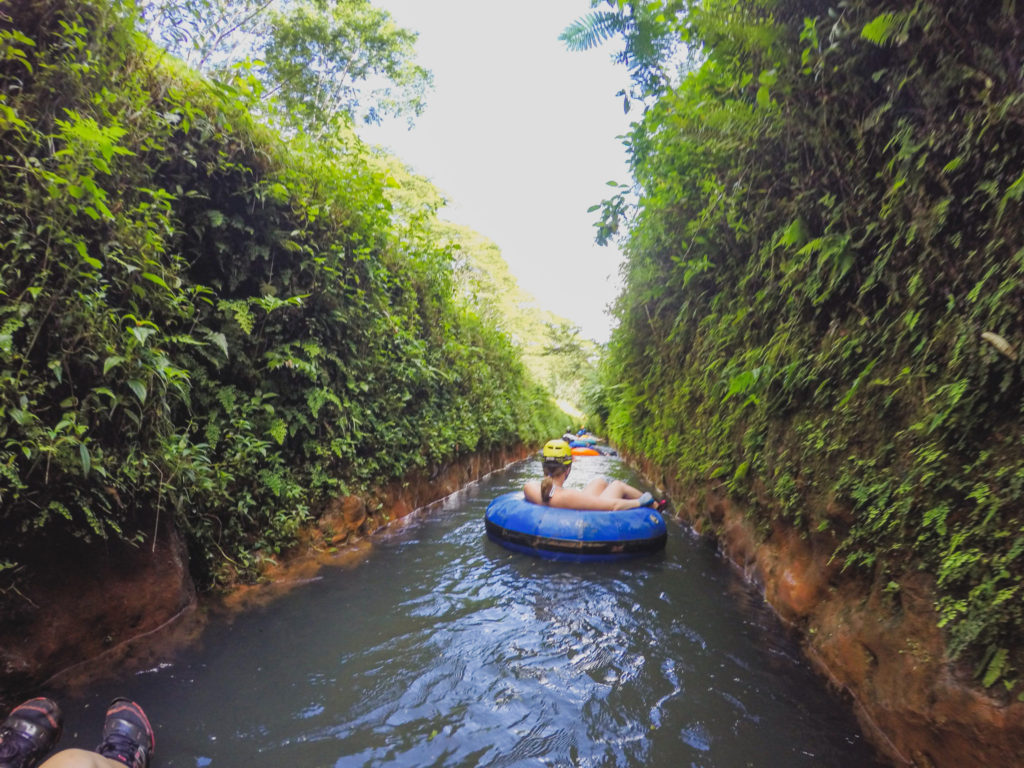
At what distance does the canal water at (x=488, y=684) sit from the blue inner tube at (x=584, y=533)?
1.79ft

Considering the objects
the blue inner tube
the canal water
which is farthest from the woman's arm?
the canal water

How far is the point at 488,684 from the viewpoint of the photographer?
3.07 metres

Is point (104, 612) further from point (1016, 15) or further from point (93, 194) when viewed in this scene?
point (1016, 15)

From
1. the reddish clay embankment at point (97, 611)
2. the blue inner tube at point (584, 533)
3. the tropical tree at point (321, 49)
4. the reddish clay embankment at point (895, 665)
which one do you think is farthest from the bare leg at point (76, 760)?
the tropical tree at point (321, 49)

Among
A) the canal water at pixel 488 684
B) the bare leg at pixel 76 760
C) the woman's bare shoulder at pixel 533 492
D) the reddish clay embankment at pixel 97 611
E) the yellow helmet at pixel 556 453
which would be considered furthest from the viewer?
the yellow helmet at pixel 556 453

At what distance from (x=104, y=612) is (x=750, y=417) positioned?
18.5ft

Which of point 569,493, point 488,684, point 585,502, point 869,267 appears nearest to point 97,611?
point 488,684

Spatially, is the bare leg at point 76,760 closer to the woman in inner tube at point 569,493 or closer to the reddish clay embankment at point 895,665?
the reddish clay embankment at point 895,665

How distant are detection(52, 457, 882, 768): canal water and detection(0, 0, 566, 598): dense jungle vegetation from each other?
1059mm

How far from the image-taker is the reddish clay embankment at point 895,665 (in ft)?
5.95

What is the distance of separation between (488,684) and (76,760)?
2.08 meters

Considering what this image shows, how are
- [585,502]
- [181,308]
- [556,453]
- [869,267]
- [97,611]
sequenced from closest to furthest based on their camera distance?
[97,611], [869,267], [181,308], [585,502], [556,453]

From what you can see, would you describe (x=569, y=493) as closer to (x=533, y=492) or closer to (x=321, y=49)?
(x=533, y=492)

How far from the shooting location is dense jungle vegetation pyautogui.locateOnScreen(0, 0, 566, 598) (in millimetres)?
2803
